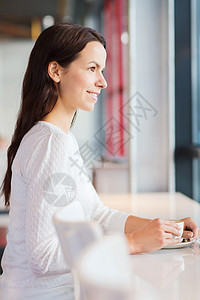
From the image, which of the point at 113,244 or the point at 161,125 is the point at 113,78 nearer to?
the point at 161,125

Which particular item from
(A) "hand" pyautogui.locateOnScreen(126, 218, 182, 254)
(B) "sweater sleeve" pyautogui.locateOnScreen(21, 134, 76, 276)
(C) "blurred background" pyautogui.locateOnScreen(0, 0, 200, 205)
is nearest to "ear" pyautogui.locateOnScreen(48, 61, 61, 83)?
(B) "sweater sleeve" pyautogui.locateOnScreen(21, 134, 76, 276)

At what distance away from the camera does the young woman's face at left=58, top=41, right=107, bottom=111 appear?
53.0 inches

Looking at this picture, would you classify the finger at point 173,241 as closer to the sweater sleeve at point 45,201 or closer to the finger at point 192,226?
the finger at point 192,226

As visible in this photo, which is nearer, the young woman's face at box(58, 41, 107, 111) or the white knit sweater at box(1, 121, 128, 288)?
the white knit sweater at box(1, 121, 128, 288)

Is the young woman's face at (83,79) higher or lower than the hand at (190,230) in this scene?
higher

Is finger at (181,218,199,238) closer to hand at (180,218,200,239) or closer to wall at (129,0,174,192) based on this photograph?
hand at (180,218,200,239)

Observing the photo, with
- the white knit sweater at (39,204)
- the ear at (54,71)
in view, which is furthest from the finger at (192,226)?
the ear at (54,71)

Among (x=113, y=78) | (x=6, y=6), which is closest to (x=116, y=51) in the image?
(x=113, y=78)

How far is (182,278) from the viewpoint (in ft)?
3.55

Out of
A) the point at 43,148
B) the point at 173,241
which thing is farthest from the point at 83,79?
the point at 173,241

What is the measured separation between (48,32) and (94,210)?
2.11 ft

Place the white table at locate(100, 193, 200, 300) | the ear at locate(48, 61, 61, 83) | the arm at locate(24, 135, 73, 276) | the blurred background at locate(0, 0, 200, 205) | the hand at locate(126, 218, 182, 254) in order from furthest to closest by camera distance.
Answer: the blurred background at locate(0, 0, 200, 205)
the ear at locate(48, 61, 61, 83)
the hand at locate(126, 218, 182, 254)
the arm at locate(24, 135, 73, 276)
the white table at locate(100, 193, 200, 300)

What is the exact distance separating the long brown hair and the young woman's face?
0.02 meters

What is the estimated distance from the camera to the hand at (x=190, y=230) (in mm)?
1367
